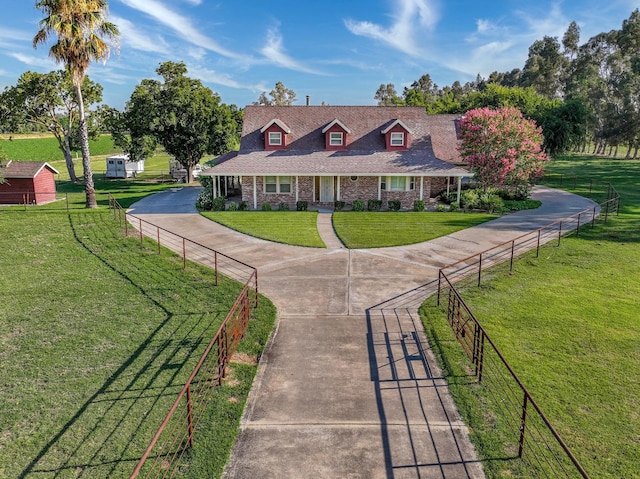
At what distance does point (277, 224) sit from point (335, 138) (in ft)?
33.3

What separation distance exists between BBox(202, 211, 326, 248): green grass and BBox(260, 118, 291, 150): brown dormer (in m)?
6.02

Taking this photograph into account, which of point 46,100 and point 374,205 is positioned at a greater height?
point 46,100

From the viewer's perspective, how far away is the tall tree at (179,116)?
3762 cm

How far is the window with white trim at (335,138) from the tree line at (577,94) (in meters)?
21.6

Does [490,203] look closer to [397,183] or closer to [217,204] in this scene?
[397,183]

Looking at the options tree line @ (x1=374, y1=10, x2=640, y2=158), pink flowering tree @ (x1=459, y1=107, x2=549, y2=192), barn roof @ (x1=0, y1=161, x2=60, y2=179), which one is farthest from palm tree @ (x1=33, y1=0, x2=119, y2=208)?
tree line @ (x1=374, y1=10, x2=640, y2=158)

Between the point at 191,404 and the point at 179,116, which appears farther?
the point at 179,116

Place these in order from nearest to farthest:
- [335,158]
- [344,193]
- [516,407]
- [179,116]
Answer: [516,407], [344,193], [335,158], [179,116]

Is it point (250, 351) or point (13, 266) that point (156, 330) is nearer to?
point (250, 351)

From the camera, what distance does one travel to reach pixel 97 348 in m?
10.6

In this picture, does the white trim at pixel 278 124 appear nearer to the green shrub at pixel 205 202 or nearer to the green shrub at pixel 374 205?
the green shrub at pixel 205 202

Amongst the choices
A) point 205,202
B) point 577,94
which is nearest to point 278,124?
point 205,202

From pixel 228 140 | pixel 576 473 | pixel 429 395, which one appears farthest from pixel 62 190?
pixel 576 473

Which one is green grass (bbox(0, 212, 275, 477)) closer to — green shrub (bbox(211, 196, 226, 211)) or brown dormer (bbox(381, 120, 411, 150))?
green shrub (bbox(211, 196, 226, 211))
